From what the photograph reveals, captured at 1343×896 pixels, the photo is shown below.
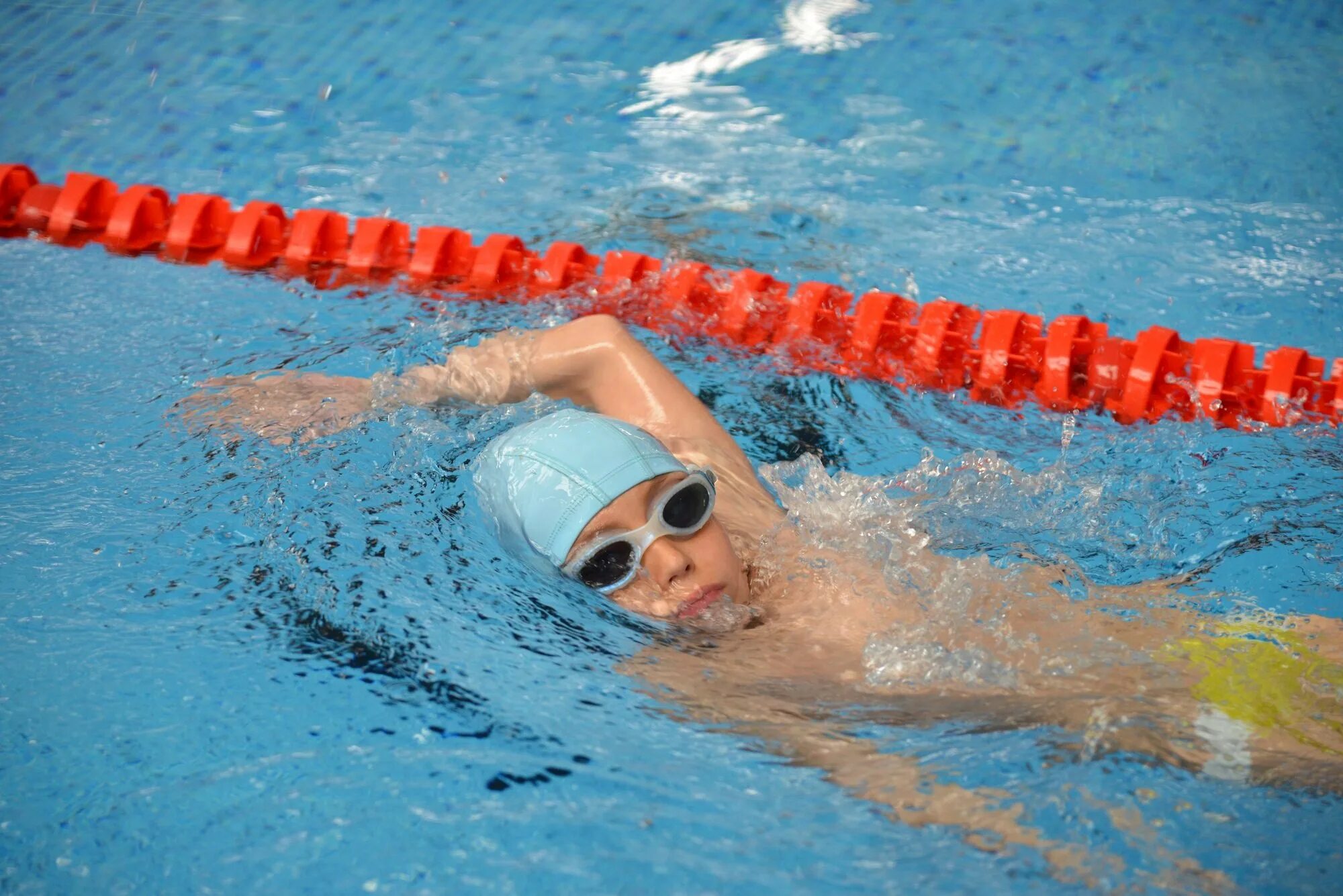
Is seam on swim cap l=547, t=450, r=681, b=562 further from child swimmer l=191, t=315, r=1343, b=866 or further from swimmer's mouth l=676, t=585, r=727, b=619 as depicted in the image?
swimmer's mouth l=676, t=585, r=727, b=619

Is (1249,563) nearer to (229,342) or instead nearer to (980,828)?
(980,828)

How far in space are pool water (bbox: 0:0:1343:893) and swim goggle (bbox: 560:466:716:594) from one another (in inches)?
6.2

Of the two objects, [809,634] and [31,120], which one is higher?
[31,120]

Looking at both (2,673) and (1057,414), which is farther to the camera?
(1057,414)

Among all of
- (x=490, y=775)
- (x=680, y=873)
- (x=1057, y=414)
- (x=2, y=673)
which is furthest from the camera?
(x=1057, y=414)

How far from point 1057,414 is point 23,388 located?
9.87ft

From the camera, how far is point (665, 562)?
2.13m

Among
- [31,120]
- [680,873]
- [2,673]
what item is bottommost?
[680,873]

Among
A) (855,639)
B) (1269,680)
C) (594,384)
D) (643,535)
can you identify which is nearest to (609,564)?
(643,535)

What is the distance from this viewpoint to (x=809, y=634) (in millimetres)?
2324

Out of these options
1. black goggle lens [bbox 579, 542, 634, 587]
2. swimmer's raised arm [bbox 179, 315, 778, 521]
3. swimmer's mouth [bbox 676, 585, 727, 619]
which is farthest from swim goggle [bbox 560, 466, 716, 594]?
swimmer's raised arm [bbox 179, 315, 778, 521]

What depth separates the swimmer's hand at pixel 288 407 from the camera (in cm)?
284

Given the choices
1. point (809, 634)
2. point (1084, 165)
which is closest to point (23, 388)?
point (809, 634)

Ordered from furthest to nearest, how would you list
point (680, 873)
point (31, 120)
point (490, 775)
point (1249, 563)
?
1. point (31, 120)
2. point (1249, 563)
3. point (490, 775)
4. point (680, 873)
